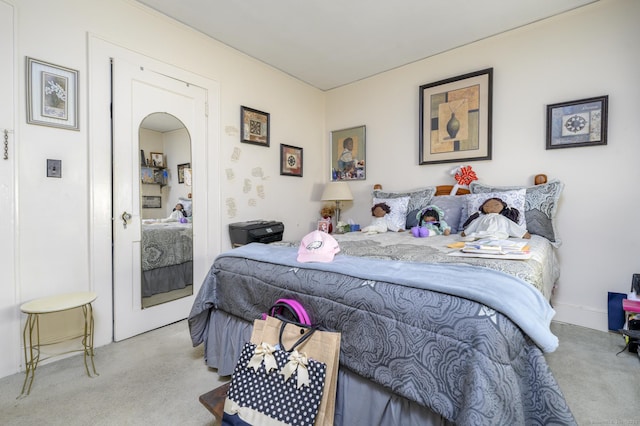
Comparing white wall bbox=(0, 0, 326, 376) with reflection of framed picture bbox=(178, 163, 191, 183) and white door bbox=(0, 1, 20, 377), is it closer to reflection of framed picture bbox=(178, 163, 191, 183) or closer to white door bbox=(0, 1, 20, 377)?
white door bbox=(0, 1, 20, 377)

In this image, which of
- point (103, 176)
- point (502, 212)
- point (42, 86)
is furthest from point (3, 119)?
point (502, 212)

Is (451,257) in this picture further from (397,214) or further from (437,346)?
(397,214)

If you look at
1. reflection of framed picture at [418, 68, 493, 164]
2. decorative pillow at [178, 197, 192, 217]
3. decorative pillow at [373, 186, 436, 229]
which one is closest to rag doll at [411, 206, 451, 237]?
decorative pillow at [373, 186, 436, 229]

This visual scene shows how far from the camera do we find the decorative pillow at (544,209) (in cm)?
239

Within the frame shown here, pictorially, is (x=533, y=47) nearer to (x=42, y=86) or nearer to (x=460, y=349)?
(x=460, y=349)

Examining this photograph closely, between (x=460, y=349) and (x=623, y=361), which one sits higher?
(x=460, y=349)

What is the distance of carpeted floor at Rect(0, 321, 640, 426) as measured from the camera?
1452 mm

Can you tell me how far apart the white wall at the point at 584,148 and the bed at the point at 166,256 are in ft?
8.72

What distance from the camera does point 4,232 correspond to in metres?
1.83

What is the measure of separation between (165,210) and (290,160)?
1615mm

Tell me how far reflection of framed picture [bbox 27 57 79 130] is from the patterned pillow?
3.08m

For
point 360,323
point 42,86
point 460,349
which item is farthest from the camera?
point 42,86

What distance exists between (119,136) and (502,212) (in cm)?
302

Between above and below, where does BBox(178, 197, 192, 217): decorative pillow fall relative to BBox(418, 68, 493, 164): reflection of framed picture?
below
